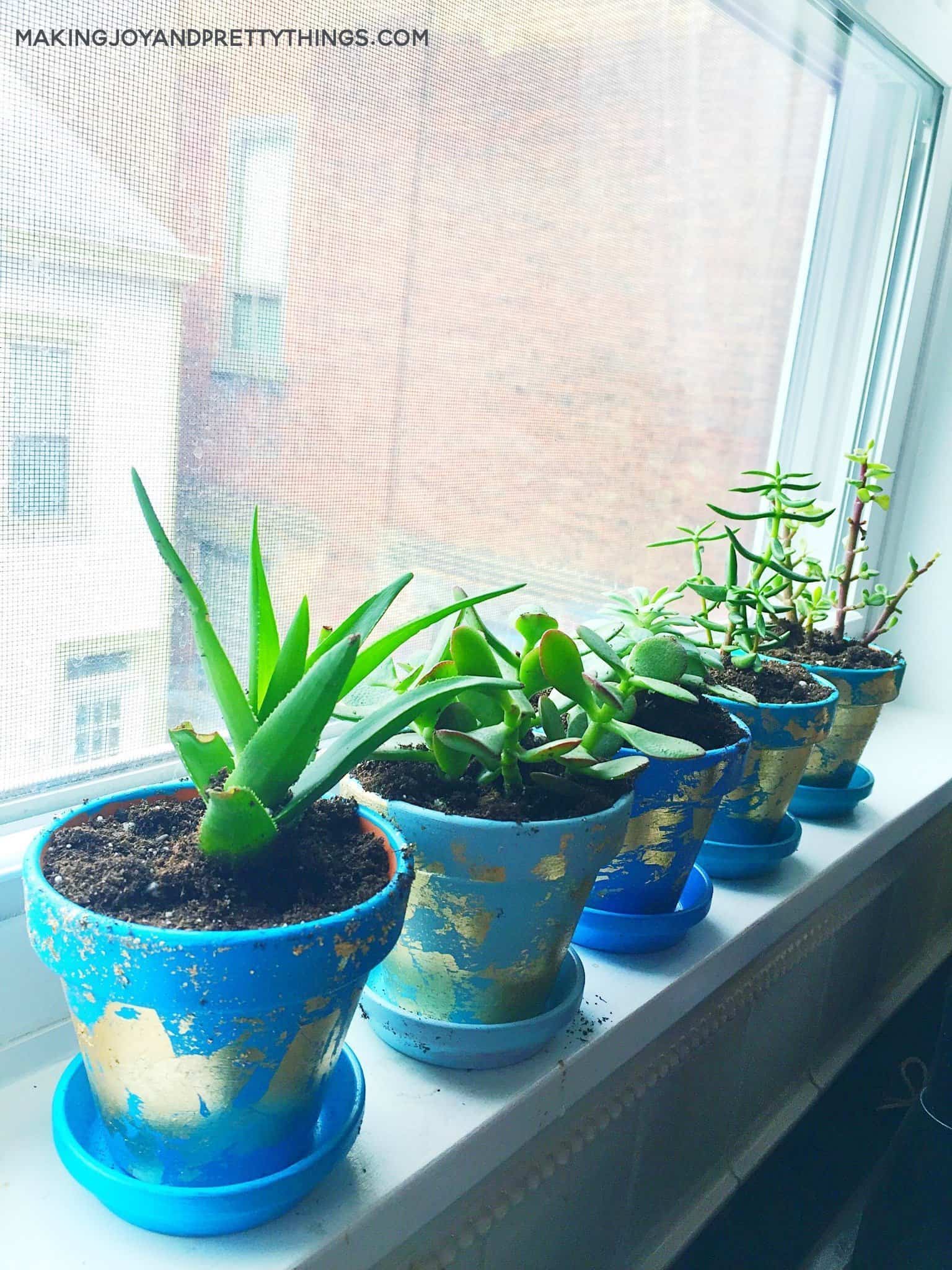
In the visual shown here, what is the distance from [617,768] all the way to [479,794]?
87 mm

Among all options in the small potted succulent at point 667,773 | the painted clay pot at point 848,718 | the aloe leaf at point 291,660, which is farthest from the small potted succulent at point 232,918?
the painted clay pot at point 848,718

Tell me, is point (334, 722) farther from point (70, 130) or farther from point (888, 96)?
point (888, 96)

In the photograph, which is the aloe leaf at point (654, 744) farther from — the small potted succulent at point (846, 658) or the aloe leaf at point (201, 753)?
the small potted succulent at point (846, 658)

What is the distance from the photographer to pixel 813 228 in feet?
4.43

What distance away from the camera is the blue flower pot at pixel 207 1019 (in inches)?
16.2

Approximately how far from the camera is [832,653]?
1.13 metres

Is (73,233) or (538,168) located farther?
(538,168)

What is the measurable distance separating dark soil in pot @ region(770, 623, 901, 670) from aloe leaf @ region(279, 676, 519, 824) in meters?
0.65

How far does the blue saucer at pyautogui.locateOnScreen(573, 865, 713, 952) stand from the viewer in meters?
0.76

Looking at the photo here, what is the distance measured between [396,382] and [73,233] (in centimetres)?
30

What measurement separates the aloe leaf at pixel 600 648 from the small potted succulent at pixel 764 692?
22 centimetres

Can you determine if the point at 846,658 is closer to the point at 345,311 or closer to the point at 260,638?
the point at 345,311

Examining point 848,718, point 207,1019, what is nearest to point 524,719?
point 207,1019

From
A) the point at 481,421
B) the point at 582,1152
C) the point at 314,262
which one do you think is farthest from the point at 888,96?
the point at 582,1152
